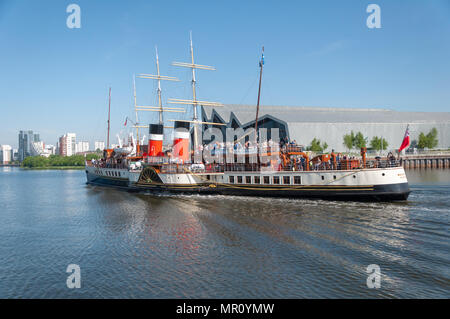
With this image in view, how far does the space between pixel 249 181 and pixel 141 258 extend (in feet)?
63.8

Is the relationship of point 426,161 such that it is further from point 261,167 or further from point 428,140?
point 261,167

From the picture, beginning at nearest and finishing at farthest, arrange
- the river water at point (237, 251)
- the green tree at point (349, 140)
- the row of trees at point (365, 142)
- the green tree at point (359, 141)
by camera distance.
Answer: the river water at point (237, 251) → the row of trees at point (365, 142) → the green tree at point (359, 141) → the green tree at point (349, 140)

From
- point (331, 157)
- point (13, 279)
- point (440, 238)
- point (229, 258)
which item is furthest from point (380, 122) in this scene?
point (13, 279)

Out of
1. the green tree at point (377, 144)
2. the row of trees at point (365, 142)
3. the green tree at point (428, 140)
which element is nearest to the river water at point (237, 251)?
the row of trees at point (365, 142)

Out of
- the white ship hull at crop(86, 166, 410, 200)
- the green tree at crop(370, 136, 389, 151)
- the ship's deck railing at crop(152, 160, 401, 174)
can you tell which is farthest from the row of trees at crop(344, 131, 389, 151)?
the white ship hull at crop(86, 166, 410, 200)

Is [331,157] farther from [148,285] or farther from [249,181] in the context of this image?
[148,285]

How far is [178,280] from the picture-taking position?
12562 millimetres

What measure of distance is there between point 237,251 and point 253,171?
17912 millimetres

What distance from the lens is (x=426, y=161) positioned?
7569 cm

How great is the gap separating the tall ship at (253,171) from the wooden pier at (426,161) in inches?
1824

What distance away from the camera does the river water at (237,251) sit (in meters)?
11.9

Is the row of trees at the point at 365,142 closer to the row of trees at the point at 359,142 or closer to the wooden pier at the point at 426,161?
the row of trees at the point at 359,142
